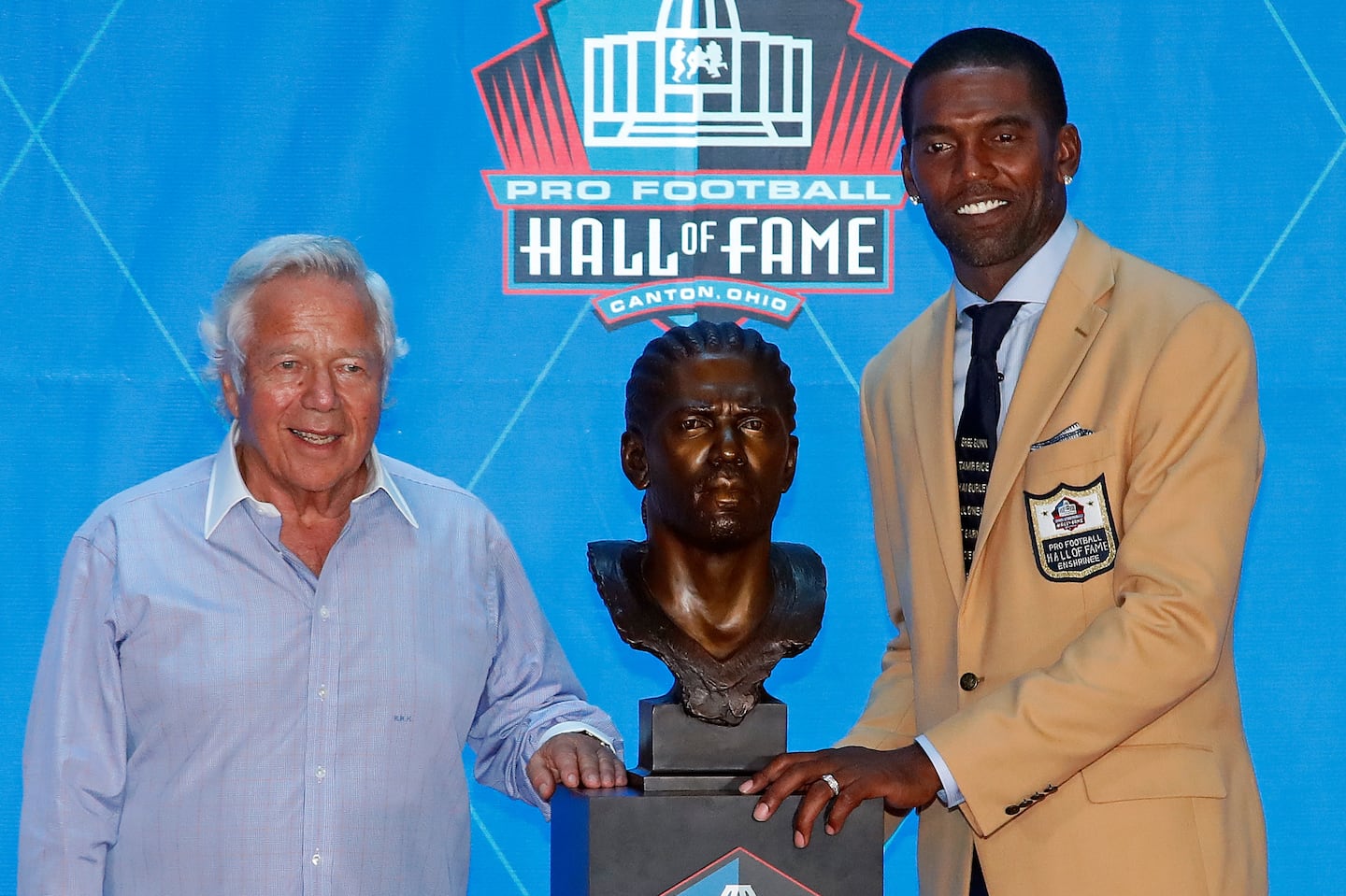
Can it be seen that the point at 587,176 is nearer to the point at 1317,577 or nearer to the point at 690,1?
A: the point at 690,1

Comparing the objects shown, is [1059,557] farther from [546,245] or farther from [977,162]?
[546,245]

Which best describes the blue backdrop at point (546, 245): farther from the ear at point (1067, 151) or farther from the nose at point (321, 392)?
the nose at point (321, 392)

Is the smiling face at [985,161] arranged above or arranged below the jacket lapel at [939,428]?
above

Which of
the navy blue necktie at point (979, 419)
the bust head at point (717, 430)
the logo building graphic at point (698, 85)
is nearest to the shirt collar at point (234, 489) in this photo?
the bust head at point (717, 430)

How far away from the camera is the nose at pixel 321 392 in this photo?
223 centimetres

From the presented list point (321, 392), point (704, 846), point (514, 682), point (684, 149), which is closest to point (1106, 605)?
point (704, 846)

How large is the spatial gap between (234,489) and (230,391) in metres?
0.16

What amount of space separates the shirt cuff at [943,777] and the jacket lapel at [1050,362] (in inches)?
12.8

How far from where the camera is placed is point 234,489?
2.29 metres

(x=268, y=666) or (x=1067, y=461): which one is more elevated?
(x=1067, y=461)

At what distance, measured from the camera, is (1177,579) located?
2094mm

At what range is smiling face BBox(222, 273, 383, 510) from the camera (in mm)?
2236

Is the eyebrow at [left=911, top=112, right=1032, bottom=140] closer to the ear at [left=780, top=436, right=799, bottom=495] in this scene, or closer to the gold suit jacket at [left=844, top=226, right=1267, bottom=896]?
the gold suit jacket at [left=844, top=226, right=1267, bottom=896]

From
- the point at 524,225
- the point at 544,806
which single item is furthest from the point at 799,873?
the point at 524,225
